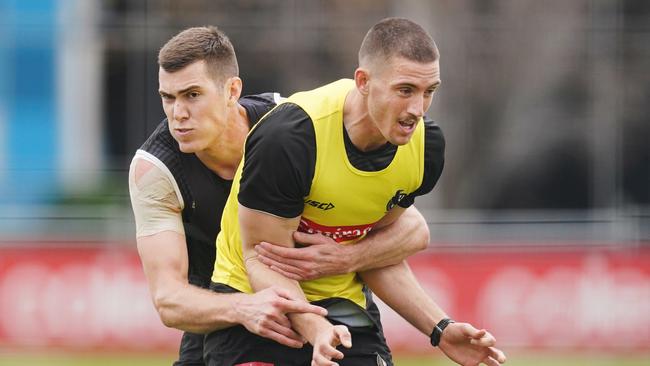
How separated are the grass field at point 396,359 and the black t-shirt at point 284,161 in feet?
26.4

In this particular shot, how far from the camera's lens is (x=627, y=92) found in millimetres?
22469

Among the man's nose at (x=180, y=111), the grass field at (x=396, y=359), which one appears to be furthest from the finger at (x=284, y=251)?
the grass field at (x=396, y=359)

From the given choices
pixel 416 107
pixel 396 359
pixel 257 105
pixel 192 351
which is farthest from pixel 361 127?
pixel 396 359

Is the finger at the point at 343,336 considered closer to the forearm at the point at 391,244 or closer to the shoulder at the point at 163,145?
the forearm at the point at 391,244

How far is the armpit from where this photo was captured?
283 inches

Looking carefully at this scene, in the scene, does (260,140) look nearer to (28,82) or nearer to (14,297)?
(14,297)

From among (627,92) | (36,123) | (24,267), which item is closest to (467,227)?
(24,267)

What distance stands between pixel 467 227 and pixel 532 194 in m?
6.01

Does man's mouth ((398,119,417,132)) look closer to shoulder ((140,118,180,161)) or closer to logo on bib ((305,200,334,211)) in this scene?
logo on bib ((305,200,334,211))

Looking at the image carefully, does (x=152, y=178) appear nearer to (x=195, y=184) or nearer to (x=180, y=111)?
(x=195, y=184)

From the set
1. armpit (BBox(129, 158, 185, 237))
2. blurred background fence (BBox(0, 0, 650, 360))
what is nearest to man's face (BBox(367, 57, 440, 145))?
armpit (BBox(129, 158, 185, 237))

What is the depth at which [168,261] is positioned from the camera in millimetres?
7172

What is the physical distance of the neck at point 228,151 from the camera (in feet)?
23.8

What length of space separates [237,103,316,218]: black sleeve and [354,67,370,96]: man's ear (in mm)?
254
